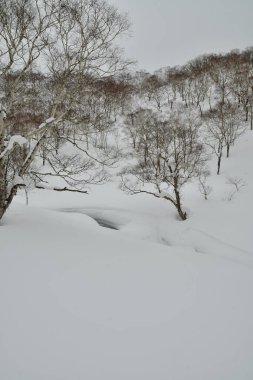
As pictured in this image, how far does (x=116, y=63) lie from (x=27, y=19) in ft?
9.52

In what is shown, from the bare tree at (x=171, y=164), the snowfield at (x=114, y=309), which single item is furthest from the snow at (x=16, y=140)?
the bare tree at (x=171, y=164)

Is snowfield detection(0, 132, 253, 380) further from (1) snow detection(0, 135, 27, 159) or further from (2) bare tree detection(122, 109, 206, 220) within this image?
(2) bare tree detection(122, 109, 206, 220)

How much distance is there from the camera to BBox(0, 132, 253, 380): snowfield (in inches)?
147

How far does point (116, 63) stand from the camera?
8.42m

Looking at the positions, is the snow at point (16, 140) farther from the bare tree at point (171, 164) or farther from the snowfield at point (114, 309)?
the bare tree at point (171, 164)

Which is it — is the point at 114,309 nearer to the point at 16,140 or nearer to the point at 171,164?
the point at 16,140

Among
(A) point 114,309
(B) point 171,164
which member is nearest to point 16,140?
(A) point 114,309

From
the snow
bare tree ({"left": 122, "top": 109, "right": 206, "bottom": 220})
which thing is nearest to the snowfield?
the snow

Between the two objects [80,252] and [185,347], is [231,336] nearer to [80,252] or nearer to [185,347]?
[185,347]

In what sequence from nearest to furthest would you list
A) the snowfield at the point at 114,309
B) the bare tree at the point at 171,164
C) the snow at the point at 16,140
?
the snowfield at the point at 114,309 < the snow at the point at 16,140 < the bare tree at the point at 171,164

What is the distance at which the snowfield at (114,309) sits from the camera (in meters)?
3.74

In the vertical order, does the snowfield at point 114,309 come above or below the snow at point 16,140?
below

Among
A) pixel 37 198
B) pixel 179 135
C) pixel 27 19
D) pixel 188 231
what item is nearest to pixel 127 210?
pixel 188 231

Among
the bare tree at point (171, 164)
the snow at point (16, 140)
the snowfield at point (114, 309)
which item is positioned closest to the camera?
the snowfield at point (114, 309)
